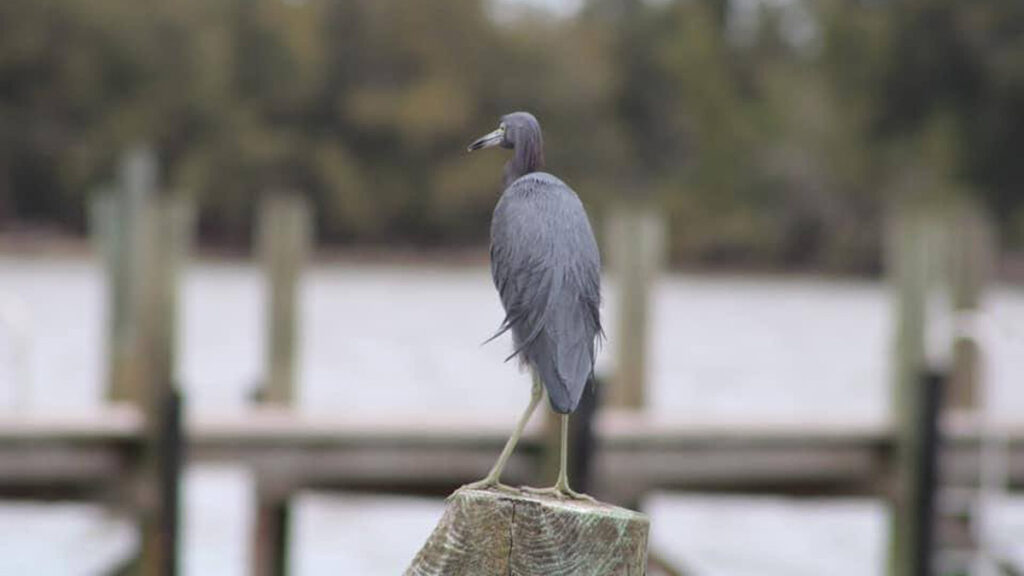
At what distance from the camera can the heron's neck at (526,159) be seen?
2.72 meters

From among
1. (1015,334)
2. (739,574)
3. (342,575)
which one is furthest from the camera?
(739,574)

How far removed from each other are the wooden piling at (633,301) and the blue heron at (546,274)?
943 cm

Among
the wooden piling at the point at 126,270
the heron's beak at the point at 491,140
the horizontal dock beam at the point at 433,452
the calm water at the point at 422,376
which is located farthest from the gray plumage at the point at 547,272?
the wooden piling at the point at 126,270

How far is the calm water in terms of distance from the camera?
64.8ft

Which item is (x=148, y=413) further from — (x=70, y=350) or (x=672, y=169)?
(x=672, y=169)

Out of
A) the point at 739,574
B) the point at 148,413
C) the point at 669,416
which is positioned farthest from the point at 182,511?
the point at 739,574

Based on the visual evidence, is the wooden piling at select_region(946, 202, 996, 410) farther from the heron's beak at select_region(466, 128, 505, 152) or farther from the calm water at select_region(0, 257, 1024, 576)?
the heron's beak at select_region(466, 128, 505, 152)

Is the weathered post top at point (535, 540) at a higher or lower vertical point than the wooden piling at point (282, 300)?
lower

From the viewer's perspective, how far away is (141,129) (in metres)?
53.1

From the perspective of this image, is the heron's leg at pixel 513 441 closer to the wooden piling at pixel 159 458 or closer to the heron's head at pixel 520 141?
the heron's head at pixel 520 141

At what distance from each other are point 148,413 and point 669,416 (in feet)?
10.9

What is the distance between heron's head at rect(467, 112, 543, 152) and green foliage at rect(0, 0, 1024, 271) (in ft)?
136

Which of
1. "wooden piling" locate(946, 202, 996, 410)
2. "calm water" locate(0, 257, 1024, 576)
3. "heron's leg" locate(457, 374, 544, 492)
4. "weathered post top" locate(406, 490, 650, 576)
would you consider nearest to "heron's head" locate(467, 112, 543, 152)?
"heron's leg" locate(457, 374, 544, 492)

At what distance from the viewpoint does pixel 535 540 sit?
2834 mm
